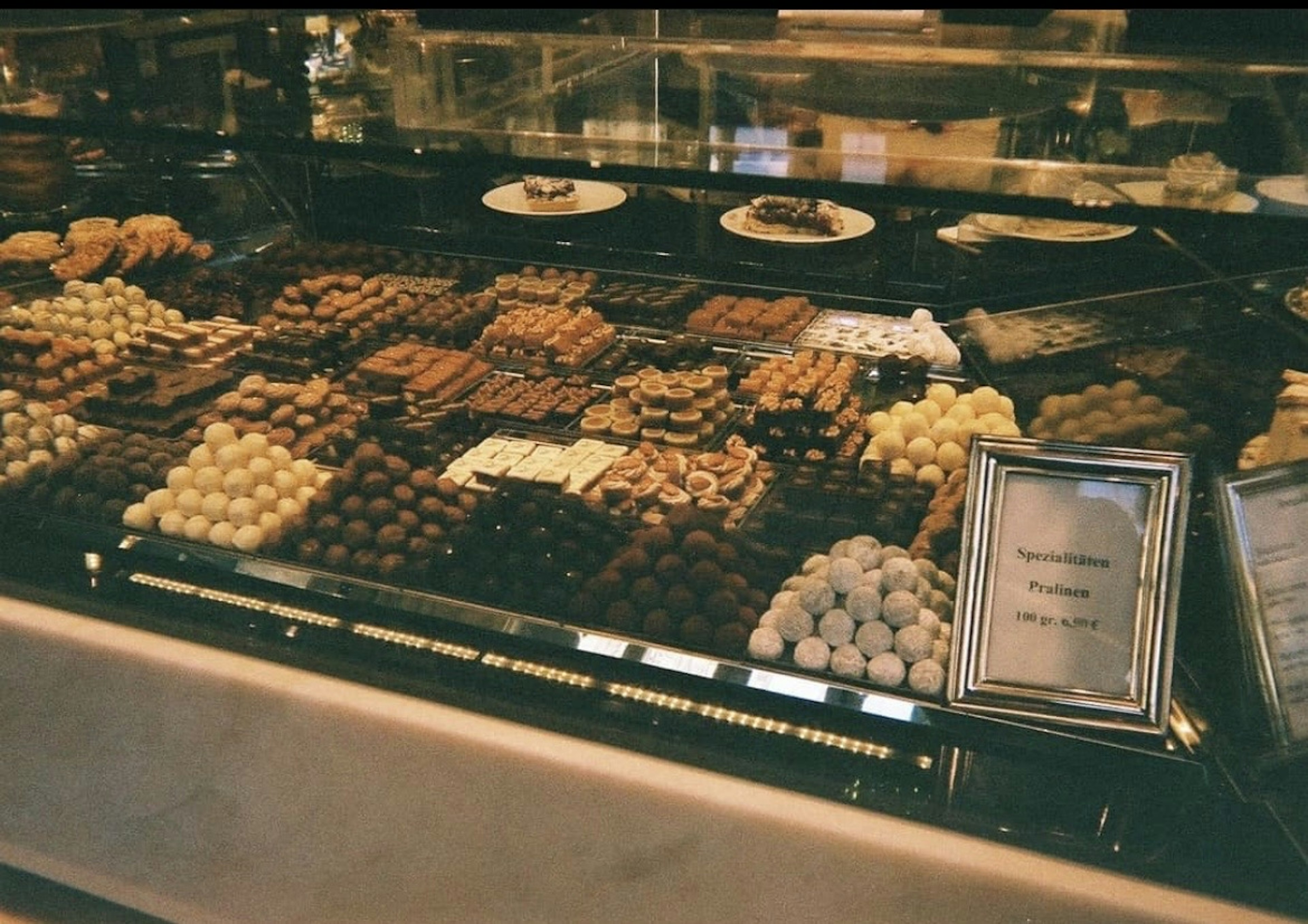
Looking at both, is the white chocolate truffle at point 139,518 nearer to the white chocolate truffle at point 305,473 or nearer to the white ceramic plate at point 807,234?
the white chocolate truffle at point 305,473

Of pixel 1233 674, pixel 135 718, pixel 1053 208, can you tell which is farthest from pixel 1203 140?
pixel 135 718

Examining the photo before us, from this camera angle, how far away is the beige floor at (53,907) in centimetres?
228

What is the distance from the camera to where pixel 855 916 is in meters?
1.65

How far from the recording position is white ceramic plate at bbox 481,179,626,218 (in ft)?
9.39

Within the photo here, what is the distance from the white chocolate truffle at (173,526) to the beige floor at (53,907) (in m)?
0.81

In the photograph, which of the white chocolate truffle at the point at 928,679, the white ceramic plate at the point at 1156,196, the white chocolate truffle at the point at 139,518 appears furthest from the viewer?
the white chocolate truffle at the point at 139,518

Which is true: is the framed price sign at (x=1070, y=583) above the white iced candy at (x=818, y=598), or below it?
above

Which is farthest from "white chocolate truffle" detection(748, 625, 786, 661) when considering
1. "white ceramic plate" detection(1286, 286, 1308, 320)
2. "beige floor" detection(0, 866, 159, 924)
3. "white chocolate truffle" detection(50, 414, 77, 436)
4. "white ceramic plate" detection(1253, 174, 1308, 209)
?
"white chocolate truffle" detection(50, 414, 77, 436)

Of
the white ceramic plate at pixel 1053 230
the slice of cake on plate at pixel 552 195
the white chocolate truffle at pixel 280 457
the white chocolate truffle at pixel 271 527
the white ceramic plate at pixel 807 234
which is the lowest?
the white chocolate truffle at pixel 271 527

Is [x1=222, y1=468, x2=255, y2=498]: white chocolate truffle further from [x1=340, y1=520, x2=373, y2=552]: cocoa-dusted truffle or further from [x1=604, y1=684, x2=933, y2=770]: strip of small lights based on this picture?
[x1=604, y1=684, x2=933, y2=770]: strip of small lights

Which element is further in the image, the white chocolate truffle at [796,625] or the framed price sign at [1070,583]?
the white chocolate truffle at [796,625]

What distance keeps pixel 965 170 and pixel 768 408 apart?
0.90m

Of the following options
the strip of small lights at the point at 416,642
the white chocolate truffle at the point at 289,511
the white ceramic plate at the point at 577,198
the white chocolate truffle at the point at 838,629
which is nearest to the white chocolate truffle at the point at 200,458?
the white chocolate truffle at the point at 289,511

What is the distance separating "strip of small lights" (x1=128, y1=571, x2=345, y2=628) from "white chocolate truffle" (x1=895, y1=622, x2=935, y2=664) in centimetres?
100
